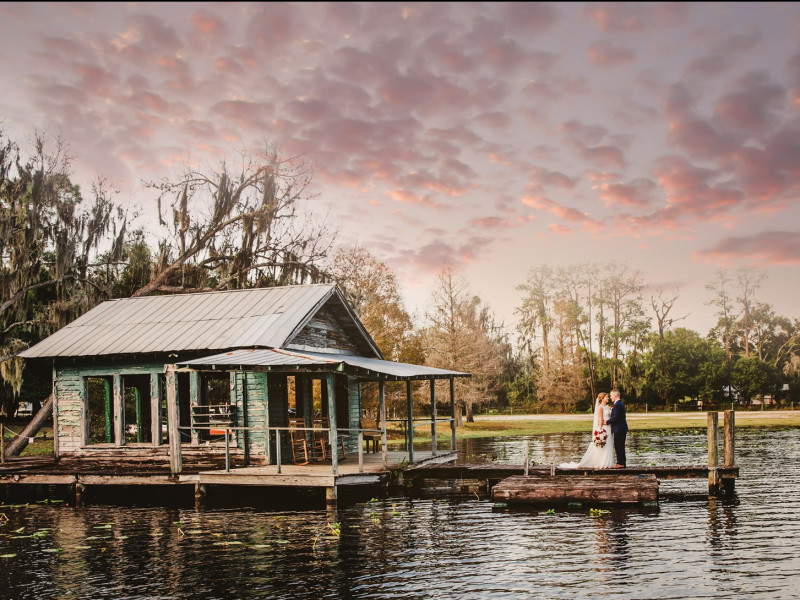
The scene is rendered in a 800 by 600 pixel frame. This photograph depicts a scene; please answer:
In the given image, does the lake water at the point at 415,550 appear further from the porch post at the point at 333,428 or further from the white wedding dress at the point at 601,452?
the white wedding dress at the point at 601,452

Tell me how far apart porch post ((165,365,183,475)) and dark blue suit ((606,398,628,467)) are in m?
10.7

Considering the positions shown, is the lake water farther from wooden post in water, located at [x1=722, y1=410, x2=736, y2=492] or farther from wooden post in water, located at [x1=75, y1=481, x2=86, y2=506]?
wooden post in water, located at [x1=75, y1=481, x2=86, y2=506]

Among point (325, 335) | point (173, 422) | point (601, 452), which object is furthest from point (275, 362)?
point (601, 452)

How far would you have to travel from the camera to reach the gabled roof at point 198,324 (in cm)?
2112

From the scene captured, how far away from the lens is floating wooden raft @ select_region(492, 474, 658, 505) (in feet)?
54.2

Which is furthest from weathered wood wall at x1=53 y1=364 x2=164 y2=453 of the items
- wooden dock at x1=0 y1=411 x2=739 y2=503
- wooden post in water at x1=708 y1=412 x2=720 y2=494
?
wooden post in water at x1=708 y1=412 x2=720 y2=494

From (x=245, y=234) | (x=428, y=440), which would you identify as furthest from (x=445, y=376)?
(x=428, y=440)

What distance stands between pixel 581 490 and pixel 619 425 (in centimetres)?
263

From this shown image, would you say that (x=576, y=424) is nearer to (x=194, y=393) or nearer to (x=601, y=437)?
(x=601, y=437)

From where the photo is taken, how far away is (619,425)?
1872cm

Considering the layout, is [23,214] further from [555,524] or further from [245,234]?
[555,524]

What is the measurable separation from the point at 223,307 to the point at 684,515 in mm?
14656

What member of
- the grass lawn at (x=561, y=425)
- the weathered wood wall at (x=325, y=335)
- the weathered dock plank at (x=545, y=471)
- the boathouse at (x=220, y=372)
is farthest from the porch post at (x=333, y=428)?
the grass lawn at (x=561, y=425)

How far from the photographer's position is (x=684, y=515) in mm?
15602
